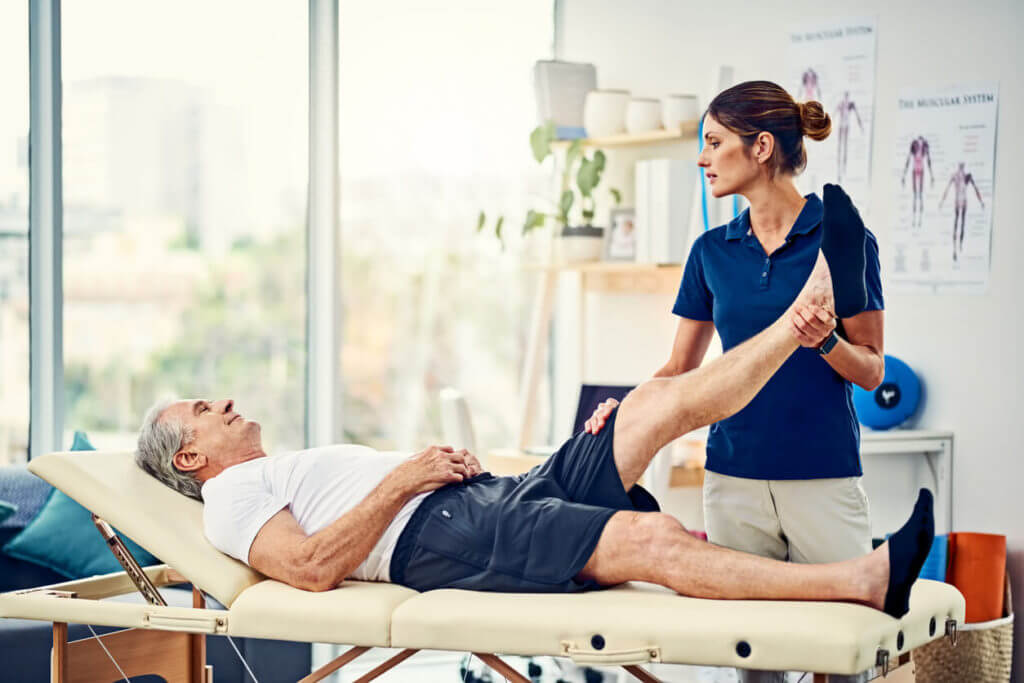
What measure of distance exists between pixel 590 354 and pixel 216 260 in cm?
142

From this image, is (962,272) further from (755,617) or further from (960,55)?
(755,617)

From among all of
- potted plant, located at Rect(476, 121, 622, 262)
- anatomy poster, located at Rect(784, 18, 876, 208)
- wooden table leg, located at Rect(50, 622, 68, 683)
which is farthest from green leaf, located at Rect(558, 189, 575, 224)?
wooden table leg, located at Rect(50, 622, 68, 683)

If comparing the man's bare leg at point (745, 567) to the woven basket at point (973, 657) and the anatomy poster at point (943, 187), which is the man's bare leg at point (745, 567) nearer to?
the woven basket at point (973, 657)

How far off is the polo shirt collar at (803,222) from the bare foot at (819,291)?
0.53 feet

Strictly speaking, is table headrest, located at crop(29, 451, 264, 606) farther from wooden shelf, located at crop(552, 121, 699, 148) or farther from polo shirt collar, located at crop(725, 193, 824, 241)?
wooden shelf, located at crop(552, 121, 699, 148)

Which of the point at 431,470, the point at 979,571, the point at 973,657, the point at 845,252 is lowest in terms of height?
the point at 973,657

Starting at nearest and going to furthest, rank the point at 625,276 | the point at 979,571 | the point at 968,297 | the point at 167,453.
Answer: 1. the point at 167,453
2. the point at 979,571
3. the point at 968,297
4. the point at 625,276

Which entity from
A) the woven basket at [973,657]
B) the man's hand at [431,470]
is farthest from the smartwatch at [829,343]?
the woven basket at [973,657]

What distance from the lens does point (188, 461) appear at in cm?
222

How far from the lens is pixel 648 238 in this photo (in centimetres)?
371

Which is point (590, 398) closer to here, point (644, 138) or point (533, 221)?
point (533, 221)

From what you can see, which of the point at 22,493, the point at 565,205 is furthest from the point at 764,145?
the point at 22,493

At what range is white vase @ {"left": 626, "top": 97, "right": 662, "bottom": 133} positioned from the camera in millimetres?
3752

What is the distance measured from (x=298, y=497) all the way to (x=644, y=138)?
6.85 feet
